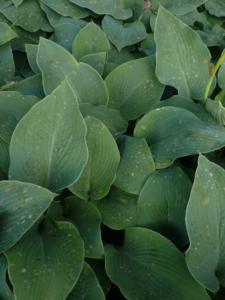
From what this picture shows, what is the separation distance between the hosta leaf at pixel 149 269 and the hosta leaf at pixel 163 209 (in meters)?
0.07

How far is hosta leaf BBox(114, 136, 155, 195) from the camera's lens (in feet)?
4.10

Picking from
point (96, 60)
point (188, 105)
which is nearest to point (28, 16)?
point (96, 60)

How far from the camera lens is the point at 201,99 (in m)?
1.51

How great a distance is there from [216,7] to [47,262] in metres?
1.58

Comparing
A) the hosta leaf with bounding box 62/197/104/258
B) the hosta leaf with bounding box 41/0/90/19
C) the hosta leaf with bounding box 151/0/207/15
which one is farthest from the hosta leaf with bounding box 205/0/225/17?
the hosta leaf with bounding box 62/197/104/258

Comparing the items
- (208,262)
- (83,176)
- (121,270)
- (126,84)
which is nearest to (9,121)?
(83,176)

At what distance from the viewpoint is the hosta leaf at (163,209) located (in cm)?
122

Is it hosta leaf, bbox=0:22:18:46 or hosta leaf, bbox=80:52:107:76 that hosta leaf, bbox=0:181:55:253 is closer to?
hosta leaf, bbox=80:52:107:76

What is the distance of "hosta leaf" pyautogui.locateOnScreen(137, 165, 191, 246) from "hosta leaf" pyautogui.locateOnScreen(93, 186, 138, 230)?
0.03m

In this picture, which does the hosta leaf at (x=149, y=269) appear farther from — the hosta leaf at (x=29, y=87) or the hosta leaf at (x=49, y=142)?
the hosta leaf at (x=29, y=87)

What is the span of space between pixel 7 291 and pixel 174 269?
406 mm

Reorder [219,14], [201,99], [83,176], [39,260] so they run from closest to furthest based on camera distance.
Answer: [39,260], [83,176], [201,99], [219,14]

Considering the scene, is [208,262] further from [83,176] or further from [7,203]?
[7,203]

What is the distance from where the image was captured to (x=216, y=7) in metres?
2.12
